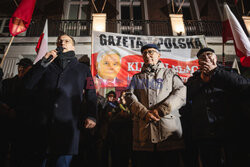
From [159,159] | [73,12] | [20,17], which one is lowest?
[159,159]

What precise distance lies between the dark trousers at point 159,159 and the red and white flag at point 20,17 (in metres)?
3.71

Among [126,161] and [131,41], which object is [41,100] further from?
[131,41]

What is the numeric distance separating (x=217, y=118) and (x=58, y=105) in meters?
1.74

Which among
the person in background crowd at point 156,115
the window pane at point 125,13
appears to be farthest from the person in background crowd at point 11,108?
the window pane at point 125,13

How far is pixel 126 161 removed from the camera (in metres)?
2.79

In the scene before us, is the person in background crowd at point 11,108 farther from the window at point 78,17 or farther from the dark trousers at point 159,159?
the window at point 78,17

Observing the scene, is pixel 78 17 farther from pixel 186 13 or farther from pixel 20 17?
pixel 186 13

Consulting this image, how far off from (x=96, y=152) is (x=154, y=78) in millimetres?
2227

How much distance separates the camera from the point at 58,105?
136cm

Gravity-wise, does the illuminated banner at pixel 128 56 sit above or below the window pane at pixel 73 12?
below

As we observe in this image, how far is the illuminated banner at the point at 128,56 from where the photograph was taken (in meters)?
4.05

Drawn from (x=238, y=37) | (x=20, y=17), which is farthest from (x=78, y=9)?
(x=238, y=37)

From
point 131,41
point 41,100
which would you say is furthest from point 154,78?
point 131,41

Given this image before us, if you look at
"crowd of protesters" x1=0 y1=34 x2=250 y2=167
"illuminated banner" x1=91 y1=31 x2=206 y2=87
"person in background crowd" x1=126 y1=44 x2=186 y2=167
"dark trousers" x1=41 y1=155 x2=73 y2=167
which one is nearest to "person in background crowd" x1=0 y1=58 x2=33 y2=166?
"crowd of protesters" x1=0 y1=34 x2=250 y2=167
